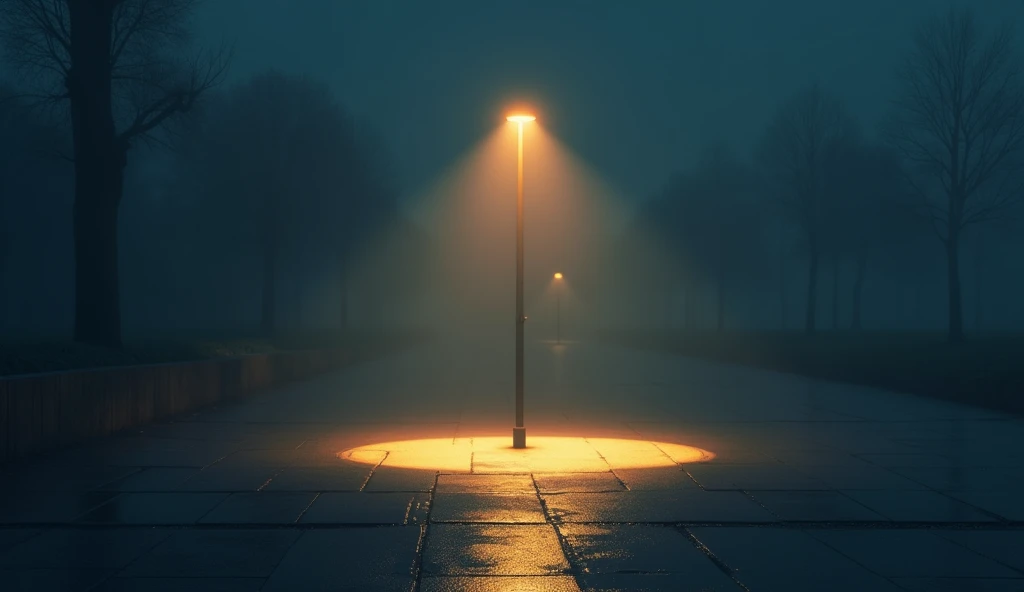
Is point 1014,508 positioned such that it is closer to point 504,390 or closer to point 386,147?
point 504,390

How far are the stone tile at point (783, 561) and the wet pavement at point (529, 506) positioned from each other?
0.03 m

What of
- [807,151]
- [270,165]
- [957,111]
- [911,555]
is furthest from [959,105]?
[911,555]

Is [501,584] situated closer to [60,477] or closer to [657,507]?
[657,507]

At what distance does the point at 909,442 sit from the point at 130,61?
18.1 meters

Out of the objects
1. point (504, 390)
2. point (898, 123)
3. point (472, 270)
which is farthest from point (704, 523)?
point (472, 270)

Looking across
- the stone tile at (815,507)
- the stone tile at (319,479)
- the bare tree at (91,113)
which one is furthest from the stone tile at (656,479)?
the bare tree at (91,113)

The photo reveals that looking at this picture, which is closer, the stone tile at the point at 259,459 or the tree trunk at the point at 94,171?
the stone tile at the point at 259,459

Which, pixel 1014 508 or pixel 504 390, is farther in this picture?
pixel 504 390

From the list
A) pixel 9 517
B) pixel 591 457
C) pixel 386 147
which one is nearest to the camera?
pixel 9 517

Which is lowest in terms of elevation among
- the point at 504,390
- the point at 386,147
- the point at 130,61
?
the point at 504,390

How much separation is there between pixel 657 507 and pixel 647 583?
2.89m

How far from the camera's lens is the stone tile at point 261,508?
9.16 m

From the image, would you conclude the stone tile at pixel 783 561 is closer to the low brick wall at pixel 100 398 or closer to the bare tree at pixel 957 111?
the low brick wall at pixel 100 398

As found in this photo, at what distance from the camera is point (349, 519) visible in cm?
924
